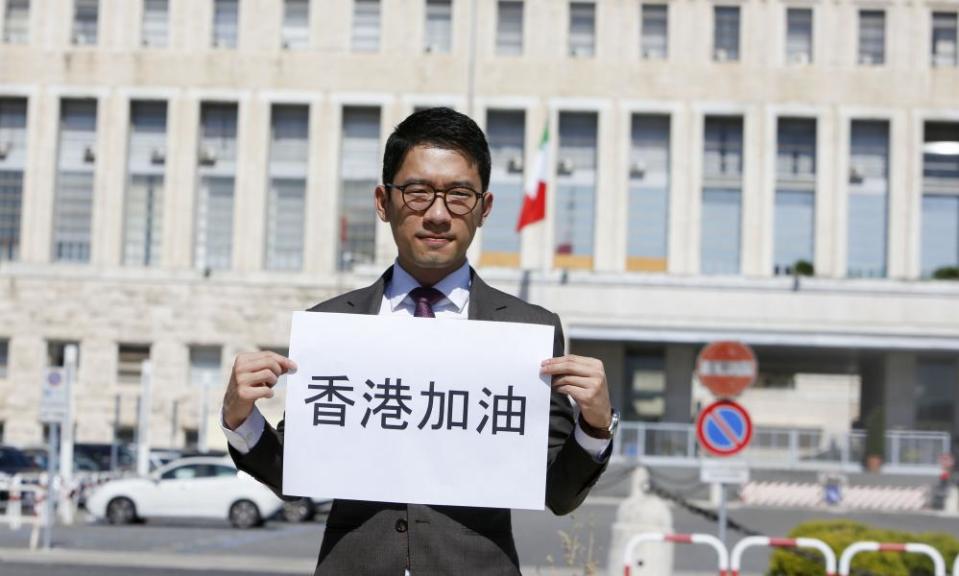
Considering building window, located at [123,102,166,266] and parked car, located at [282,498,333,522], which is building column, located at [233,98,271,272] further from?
parked car, located at [282,498,333,522]

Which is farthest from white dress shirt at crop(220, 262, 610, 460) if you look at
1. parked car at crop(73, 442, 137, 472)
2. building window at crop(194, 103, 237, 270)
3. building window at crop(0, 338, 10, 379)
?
building window at crop(0, 338, 10, 379)

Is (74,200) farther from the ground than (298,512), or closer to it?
farther from the ground

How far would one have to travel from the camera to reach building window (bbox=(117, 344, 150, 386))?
184 feet

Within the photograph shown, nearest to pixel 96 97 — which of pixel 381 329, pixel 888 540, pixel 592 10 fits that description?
pixel 592 10

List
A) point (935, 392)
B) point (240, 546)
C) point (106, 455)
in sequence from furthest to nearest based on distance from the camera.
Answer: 1. point (935, 392)
2. point (106, 455)
3. point (240, 546)

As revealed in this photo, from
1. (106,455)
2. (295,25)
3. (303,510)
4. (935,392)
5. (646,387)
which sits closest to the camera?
(303,510)

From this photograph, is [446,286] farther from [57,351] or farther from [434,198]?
[57,351]

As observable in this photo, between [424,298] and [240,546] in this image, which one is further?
[240,546]

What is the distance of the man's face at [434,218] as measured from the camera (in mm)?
4098

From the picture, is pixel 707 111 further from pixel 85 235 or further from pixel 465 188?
pixel 465 188

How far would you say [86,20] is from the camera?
57281 mm

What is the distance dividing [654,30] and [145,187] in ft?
62.8

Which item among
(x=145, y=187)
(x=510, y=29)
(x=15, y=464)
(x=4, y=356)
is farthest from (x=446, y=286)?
(x=4, y=356)

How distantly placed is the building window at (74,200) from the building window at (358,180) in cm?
912
